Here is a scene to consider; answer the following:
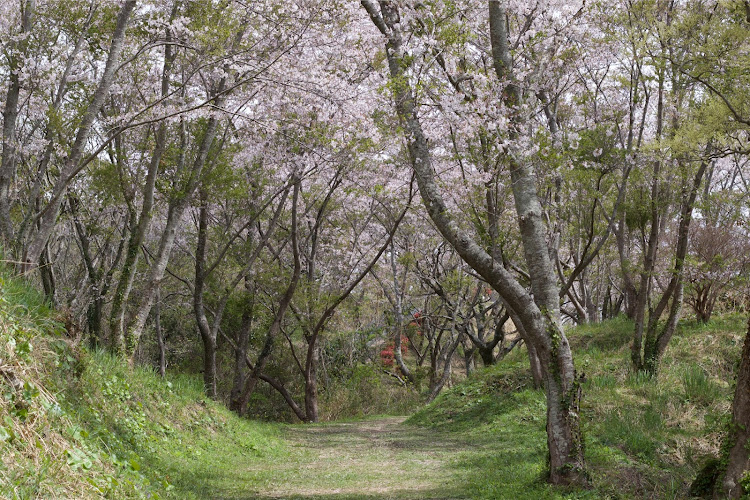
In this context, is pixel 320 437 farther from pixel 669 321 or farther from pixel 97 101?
pixel 97 101

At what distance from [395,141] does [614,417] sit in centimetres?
668

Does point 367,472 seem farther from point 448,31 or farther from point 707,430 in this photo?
point 448,31

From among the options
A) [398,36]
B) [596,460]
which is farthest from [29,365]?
[596,460]

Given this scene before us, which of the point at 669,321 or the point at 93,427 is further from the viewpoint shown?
the point at 669,321

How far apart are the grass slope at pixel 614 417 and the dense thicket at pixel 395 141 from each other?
0.56 m

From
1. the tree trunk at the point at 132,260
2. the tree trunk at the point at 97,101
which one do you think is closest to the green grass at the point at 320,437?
the tree trunk at the point at 132,260

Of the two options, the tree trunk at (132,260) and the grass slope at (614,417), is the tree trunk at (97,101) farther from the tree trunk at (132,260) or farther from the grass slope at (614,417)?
the grass slope at (614,417)

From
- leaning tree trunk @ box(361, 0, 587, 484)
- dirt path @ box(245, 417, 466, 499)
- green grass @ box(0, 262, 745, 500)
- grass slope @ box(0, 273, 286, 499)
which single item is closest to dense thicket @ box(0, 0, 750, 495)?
leaning tree trunk @ box(361, 0, 587, 484)

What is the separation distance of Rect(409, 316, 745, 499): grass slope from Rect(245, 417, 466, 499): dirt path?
0.45m

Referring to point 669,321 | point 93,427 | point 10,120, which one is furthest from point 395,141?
point 93,427

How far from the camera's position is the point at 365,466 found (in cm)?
919

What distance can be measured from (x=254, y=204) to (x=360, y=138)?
15.2ft

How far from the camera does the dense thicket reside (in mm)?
7449

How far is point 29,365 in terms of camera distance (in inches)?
191
